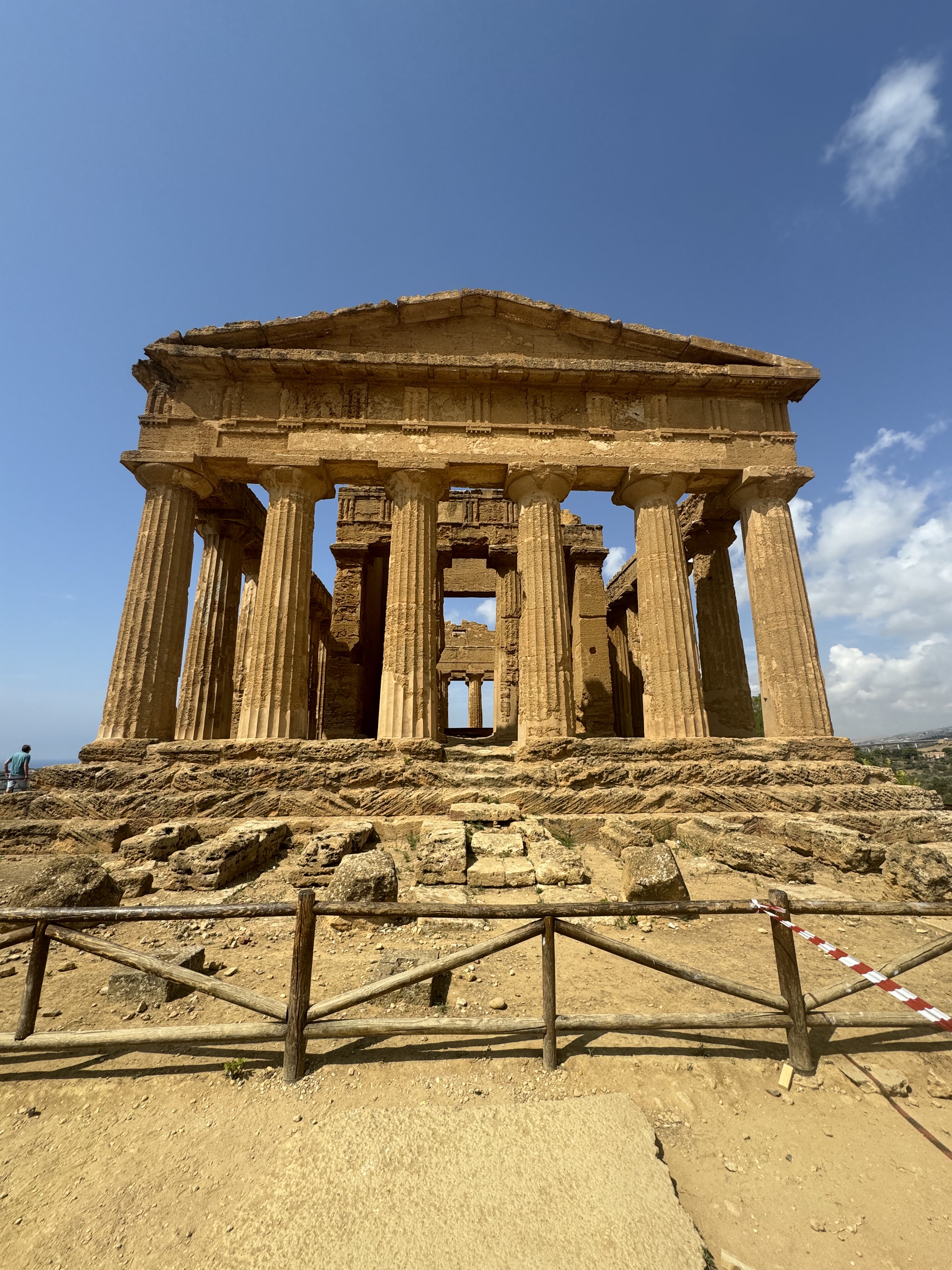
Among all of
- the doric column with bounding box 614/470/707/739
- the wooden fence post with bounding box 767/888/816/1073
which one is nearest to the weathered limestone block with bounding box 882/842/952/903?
the doric column with bounding box 614/470/707/739

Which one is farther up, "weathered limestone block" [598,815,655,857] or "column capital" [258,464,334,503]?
"column capital" [258,464,334,503]

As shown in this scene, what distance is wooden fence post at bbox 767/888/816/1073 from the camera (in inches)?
115

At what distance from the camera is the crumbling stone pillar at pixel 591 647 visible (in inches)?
651

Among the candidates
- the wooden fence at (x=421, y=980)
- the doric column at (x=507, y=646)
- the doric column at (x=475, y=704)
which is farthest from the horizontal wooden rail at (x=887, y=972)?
the doric column at (x=475, y=704)

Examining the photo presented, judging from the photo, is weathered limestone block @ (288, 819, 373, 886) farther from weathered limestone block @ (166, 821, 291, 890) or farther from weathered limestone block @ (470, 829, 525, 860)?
weathered limestone block @ (470, 829, 525, 860)

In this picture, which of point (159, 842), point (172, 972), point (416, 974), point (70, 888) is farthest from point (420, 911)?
point (159, 842)

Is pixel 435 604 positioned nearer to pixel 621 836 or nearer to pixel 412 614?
pixel 412 614

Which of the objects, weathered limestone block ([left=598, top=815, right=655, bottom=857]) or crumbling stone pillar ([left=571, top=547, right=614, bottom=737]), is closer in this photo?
weathered limestone block ([left=598, top=815, right=655, bottom=857])

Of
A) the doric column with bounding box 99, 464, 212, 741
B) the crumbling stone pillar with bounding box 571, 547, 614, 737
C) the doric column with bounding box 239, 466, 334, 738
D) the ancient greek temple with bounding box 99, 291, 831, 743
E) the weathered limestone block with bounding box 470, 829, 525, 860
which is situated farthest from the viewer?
the crumbling stone pillar with bounding box 571, 547, 614, 737

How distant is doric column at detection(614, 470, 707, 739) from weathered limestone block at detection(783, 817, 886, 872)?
7.37 ft

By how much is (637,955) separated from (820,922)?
344cm

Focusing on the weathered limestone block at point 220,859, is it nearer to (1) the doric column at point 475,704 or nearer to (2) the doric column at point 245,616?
(2) the doric column at point 245,616

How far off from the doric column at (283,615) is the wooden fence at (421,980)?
20.0 feet

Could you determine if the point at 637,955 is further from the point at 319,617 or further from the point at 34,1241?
the point at 319,617
